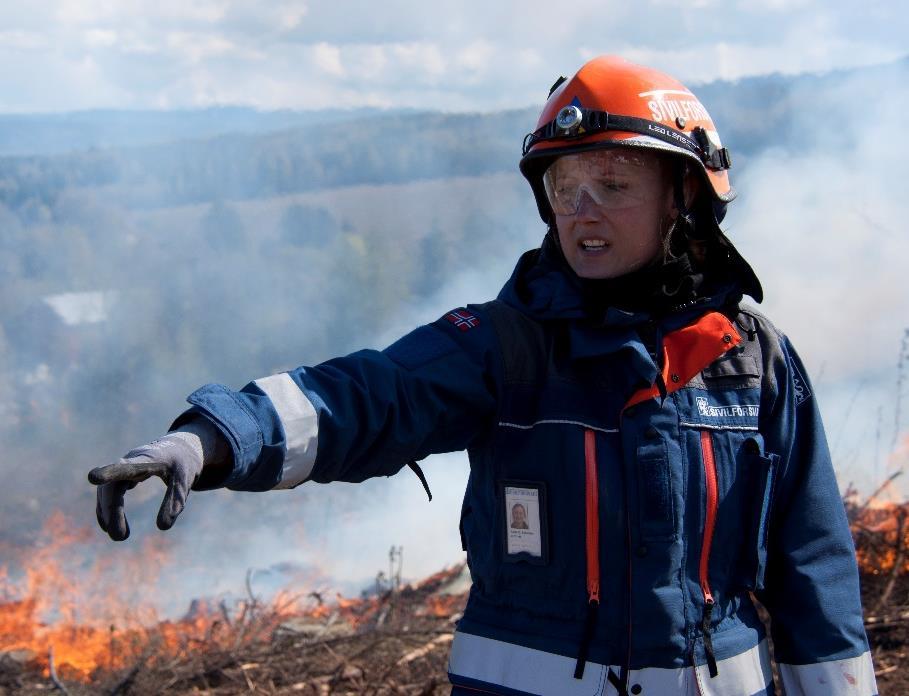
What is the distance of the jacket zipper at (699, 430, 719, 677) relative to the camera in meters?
2.21

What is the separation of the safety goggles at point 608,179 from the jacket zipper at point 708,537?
1.73 ft

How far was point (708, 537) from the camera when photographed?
222 cm

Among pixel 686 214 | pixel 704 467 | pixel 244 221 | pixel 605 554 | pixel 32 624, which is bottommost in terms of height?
pixel 32 624

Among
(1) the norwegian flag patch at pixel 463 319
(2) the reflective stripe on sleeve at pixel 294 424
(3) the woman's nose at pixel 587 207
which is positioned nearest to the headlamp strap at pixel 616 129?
(3) the woman's nose at pixel 587 207

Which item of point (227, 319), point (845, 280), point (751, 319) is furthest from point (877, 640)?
point (845, 280)

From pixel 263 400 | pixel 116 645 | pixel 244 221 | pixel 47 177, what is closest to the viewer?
pixel 263 400

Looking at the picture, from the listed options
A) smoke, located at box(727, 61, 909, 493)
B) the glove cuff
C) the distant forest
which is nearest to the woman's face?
the glove cuff

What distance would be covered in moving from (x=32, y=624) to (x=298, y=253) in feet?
12.7

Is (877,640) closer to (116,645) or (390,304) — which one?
(116,645)

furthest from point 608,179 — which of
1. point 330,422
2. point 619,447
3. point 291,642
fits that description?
point 291,642

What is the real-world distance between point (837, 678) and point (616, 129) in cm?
123

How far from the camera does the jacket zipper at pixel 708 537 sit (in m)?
2.21

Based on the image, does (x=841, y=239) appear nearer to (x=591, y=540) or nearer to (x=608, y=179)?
(x=608, y=179)

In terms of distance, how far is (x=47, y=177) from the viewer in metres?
8.45
